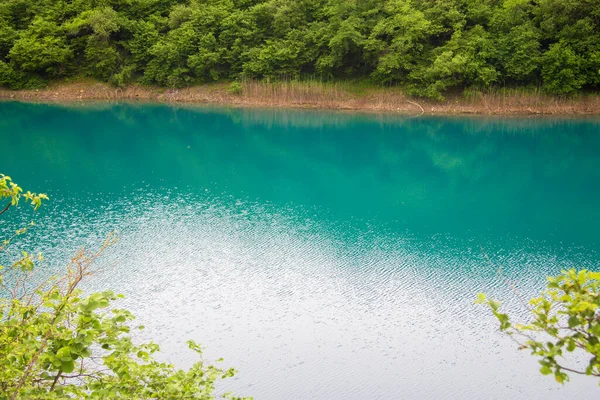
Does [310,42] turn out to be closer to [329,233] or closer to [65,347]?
[329,233]

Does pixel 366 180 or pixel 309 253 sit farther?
pixel 366 180

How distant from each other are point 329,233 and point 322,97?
756 inches

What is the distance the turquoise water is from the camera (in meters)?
8.37

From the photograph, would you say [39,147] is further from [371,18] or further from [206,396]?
[206,396]

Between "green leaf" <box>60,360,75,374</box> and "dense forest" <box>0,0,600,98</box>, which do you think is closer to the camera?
"green leaf" <box>60,360,75,374</box>

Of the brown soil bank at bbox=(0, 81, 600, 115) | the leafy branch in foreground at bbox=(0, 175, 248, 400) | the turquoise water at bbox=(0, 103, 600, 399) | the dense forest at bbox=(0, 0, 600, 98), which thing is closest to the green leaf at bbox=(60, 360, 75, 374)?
the leafy branch in foreground at bbox=(0, 175, 248, 400)

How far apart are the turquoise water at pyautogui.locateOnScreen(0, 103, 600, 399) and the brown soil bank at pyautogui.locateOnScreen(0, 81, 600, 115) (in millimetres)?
1938

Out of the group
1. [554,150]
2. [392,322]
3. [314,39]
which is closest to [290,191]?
[392,322]

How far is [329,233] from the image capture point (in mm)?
13820

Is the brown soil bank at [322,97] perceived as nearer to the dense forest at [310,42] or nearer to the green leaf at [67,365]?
the dense forest at [310,42]

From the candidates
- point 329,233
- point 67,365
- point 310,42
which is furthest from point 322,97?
point 67,365

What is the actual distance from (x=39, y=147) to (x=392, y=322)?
18.7 meters

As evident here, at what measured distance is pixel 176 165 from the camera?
21.1m

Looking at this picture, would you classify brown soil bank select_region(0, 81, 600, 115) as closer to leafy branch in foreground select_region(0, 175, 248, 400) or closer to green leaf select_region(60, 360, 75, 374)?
leafy branch in foreground select_region(0, 175, 248, 400)
